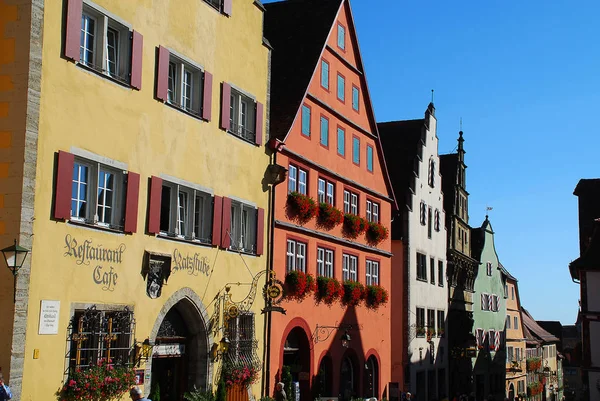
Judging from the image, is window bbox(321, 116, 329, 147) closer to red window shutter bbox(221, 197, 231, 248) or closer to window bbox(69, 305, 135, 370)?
red window shutter bbox(221, 197, 231, 248)

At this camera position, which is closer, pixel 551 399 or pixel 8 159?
pixel 8 159

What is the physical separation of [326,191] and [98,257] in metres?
14.1

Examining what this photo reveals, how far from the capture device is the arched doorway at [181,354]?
22.2 m

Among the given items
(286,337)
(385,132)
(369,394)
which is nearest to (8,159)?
(286,337)

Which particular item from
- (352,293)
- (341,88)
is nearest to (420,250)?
(352,293)

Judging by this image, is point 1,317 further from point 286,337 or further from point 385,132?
point 385,132

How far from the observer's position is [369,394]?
1394 inches

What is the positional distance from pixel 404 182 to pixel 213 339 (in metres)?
22.0

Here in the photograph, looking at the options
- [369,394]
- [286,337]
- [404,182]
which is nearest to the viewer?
[286,337]

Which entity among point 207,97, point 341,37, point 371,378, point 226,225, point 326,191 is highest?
point 341,37

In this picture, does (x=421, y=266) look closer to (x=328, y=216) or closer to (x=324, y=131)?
(x=328, y=216)

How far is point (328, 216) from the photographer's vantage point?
3111 centimetres

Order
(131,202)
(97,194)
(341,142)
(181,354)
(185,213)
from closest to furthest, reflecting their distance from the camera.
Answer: (97,194)
(131,202)
(185,213)
(181,354)
(341,142)

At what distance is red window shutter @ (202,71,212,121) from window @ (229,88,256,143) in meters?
1.53
